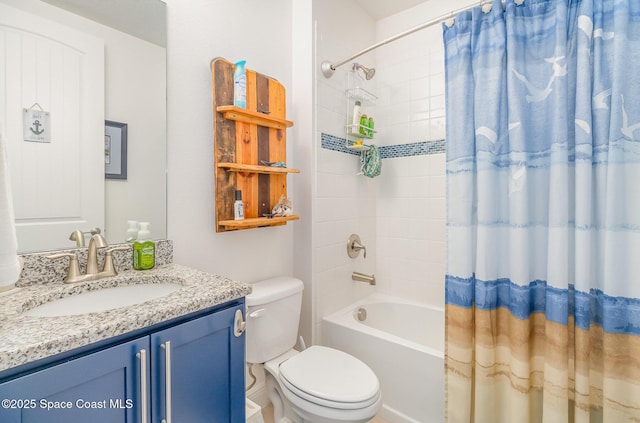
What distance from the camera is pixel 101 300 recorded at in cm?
104

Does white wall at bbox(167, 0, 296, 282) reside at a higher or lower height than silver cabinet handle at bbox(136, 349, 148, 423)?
Answer: higher

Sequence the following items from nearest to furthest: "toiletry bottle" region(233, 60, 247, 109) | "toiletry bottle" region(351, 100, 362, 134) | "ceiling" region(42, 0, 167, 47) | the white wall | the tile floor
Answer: "ceiling" region(42, 0, 167, 47), the white wall, "toiletry bottle" region(233, 60, 247, 109), the tile floor, "toiletry bottle" region(351, 100, 362, 134)

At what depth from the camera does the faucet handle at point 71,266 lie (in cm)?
103

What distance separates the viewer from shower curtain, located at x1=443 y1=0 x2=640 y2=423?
108 cm

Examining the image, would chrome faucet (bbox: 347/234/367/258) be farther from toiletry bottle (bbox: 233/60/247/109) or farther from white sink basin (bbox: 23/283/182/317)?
Result: white sink basin (bbox: 23/283/182/317)

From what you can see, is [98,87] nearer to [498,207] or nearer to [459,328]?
[498,207]

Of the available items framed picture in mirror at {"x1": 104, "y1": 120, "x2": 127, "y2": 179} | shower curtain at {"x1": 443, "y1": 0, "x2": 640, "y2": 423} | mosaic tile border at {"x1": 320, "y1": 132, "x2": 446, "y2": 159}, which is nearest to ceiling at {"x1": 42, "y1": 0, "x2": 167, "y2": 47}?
framed picture in mirror at {"x1": 104, "y1": 120, "x2": 127, "y2": 179}

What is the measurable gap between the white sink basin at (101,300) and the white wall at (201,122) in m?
0.28

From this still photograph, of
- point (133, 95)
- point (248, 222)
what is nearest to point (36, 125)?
point (133, 95)

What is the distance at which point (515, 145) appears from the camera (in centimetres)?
126

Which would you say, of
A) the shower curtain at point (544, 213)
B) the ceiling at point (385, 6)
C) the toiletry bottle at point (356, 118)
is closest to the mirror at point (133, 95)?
the toiletry bottle at point (356, 118)

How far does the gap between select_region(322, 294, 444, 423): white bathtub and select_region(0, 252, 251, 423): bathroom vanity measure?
0.90 m

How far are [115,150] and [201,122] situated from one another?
40 cm

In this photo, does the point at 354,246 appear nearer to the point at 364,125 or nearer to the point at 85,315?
the point at 364,125
